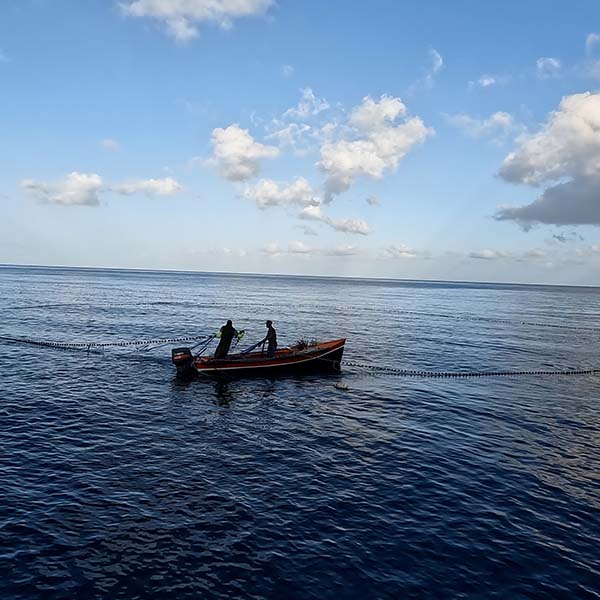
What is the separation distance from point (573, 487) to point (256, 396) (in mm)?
16603

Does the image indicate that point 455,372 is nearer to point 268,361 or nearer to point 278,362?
point 278,362

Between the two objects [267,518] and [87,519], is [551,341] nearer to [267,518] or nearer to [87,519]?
[267,518]

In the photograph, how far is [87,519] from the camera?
539 inches

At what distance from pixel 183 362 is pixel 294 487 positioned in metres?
17.0

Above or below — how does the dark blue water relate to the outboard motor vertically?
below

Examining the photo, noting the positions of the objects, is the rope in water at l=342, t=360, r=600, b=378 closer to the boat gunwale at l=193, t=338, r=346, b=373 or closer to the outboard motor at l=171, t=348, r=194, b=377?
the boat gunwale at l=193, t=338, r=346, b=373

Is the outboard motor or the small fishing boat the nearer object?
the outboard motor

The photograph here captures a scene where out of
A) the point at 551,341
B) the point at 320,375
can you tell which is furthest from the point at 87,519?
the point at 551,341

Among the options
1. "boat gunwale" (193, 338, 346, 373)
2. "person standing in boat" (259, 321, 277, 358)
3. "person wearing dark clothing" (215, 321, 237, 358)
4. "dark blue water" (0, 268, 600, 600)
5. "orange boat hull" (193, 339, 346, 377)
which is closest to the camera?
"dark blue water" (0, 268, 600, 600)

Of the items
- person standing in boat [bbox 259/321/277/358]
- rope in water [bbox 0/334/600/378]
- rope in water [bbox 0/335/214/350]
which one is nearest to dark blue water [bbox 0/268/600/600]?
person standing in boat [bbox 259/321/277/358]

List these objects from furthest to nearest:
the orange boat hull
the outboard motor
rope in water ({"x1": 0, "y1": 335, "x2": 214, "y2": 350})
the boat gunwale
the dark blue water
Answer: rope in water ({"x1": 0, "y1": 335, "x2": 214, "y2": 350}) → the orange boat hull → the boat gunwale → the outboard motor → the dark blue water

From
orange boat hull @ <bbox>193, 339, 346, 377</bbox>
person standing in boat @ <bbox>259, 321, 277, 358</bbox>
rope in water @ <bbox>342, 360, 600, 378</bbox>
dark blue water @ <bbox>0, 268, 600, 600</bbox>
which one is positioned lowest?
dark blue water @ <bbox>0, 268, 600, 600</bbox>

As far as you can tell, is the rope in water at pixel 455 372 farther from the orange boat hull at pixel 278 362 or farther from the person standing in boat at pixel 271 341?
the person standing in boat at pixel 271 341

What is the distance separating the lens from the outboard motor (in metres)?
31.3
